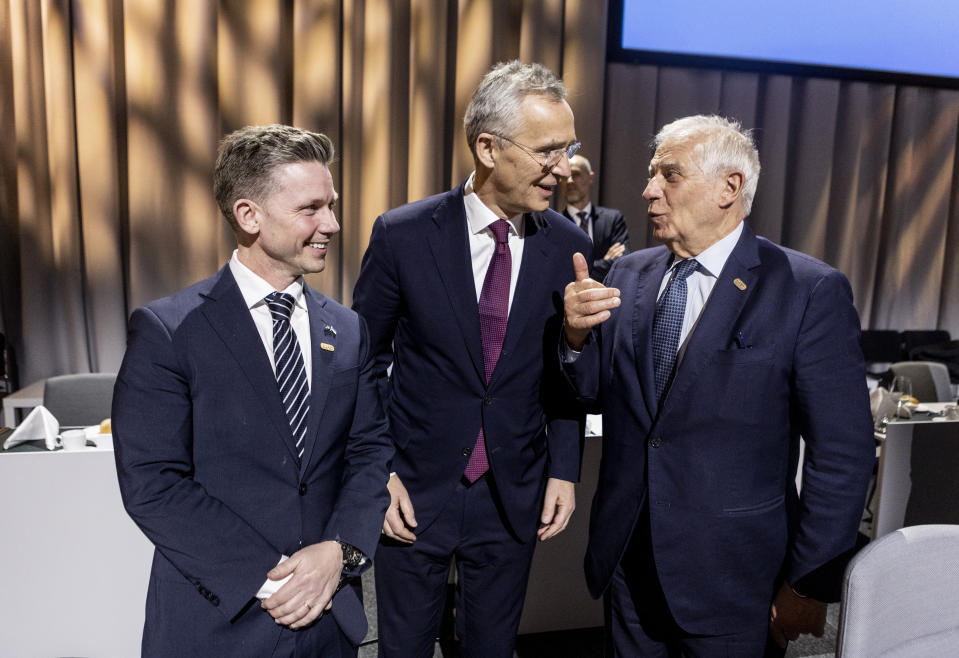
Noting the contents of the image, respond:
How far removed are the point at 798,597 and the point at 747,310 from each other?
2.02 feet

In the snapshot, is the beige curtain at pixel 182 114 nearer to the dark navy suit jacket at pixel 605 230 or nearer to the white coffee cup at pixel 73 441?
the dark navy suit jacket at pixel 605 230

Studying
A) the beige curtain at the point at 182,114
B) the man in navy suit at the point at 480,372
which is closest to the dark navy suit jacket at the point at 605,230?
the beige curtain at the point at 182,114

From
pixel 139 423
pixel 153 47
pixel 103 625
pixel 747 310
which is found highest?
pixel 153 47

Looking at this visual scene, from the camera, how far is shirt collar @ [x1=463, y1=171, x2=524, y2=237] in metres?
1.70

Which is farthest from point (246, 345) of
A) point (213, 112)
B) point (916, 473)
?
point (213, 112)

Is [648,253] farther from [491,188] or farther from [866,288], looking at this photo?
[866,288]

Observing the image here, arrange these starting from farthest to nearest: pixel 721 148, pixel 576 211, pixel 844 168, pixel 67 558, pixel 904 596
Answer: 1. pixel 844 168
2. pixel 576 211
3. pixel 67 558
4. pixel 721 148
5. pixel 904 596

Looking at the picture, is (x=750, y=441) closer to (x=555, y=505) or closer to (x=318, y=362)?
(x=555, y=505)

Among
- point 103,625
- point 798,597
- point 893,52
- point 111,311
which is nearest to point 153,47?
point 111,311

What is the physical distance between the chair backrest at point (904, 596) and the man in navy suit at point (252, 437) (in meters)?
0.88

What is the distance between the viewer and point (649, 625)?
5.22 ft

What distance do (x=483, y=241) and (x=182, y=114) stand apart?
3.40 metres

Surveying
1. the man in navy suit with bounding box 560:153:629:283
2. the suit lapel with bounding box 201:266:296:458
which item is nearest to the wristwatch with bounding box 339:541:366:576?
the suit lapel with bounding box 201:266:296:458

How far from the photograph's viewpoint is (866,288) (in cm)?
555
